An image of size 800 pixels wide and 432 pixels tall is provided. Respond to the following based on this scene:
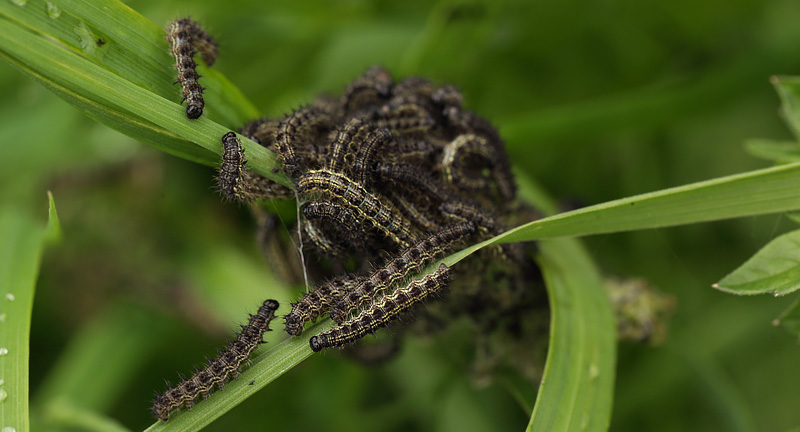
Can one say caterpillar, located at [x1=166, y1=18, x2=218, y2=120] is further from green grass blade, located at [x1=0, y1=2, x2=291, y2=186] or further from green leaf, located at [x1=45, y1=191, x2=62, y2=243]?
green leaf, located at [x1=45, y1=191, x2=62, y2=243]

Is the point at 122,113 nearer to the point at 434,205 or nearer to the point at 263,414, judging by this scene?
the point at 434,205

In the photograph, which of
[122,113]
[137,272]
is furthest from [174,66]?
[137,272]

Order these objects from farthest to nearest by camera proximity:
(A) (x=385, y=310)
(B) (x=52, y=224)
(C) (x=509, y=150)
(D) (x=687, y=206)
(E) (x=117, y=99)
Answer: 1. (C) (x=509, y=150)
2. (B) (x=52, y=224)
3. (D) (x=687, y=206)
4. (A) (x=385, y=310)
5. (E) (x=117, y=99)

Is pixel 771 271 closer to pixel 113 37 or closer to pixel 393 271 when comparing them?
pixel 393 271

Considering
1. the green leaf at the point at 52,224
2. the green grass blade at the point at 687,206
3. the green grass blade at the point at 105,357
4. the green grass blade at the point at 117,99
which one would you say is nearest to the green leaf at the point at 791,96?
the green grass blade at the point at 687,206

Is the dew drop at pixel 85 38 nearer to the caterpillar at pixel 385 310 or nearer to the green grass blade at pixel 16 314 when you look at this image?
the green grass blade at pixel 16 314

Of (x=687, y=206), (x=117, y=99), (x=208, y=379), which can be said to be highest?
(x=117, y=99)

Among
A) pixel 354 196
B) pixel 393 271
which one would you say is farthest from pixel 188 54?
pixel 393 271
